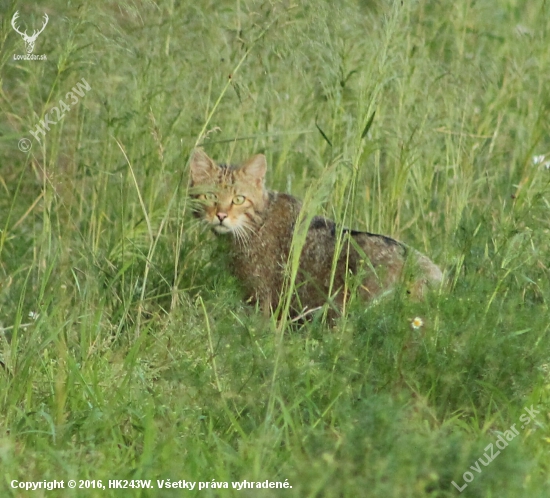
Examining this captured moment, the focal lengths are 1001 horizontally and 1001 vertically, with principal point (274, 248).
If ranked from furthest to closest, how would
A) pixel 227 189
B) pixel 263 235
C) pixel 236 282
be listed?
pixel 263 235
pixel 227 189
pixel 236 282

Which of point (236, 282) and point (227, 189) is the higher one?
point (227, 189)

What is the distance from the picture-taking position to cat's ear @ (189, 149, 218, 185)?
17.3 feet

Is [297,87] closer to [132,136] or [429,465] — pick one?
[132,136]

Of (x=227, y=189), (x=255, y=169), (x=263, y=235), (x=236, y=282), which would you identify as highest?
(x=255, y=169)

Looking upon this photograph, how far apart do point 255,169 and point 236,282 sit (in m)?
0.63

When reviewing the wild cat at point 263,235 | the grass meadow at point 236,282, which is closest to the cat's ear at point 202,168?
the wild cat at point 263,235

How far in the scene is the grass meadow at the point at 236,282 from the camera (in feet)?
10.0

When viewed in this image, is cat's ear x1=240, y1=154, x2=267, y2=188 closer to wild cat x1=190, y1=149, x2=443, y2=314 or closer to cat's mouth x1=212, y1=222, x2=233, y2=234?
wild cat x1=190, y1=149, x2=443, y2=314

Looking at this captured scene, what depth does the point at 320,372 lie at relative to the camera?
3.63 metres

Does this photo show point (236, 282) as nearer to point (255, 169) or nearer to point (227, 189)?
point (227, 189)

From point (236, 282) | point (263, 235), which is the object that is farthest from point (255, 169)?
point (236, 282)

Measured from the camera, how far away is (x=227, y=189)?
5266 mm

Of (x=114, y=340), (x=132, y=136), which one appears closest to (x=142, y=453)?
(x=114, y=340)

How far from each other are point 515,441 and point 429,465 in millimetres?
302
